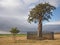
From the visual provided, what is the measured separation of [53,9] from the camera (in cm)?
7288

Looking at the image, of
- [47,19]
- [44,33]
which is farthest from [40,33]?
[47,19]

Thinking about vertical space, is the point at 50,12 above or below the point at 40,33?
above

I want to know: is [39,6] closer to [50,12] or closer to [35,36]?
[50,12]

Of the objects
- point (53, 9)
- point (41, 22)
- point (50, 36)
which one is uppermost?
point (53, 9)

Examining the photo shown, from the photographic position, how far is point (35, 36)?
69.7 metres

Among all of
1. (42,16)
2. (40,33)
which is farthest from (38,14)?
(40,33)

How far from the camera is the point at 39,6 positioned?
70938 mm

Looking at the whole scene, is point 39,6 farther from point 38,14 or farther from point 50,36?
point 50,36

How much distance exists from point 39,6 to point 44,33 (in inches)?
392

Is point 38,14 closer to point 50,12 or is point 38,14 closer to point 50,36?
point 50,12

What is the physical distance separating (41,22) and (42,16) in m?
2.31

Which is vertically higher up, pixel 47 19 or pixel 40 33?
pixel 47 19

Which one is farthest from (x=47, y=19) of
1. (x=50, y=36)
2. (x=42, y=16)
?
(x=50, y=36)

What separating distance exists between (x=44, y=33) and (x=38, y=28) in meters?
3.20
